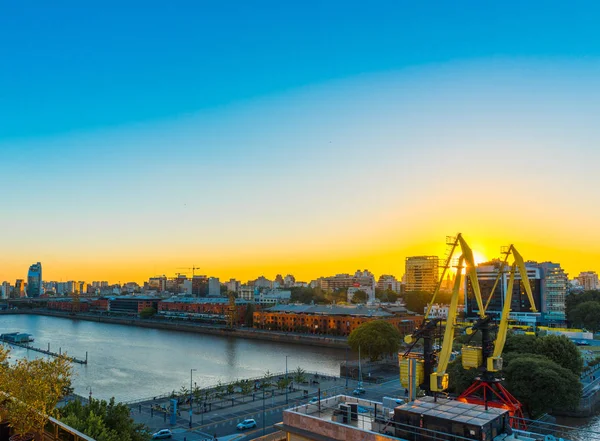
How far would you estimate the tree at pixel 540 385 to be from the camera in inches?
591

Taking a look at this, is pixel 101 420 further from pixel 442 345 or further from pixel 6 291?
pixel 6 291

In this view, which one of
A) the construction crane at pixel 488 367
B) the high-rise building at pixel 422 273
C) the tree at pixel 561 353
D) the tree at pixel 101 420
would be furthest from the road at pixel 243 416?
the high-rise building at pixel 422 273

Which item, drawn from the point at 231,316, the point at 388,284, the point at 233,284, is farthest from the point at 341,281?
the point at 231,316

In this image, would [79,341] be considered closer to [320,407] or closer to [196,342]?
[196,342]

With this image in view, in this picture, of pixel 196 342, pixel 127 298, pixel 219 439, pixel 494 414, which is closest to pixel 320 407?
pixel 494 414

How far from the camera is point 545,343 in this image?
18812 millimetres

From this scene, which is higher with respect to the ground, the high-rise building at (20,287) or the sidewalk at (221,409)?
the high-rise building at (20,287)

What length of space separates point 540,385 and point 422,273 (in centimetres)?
8340

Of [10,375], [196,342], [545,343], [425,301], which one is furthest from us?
[425,301]

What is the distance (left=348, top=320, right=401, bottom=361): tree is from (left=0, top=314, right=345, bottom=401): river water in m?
2.24

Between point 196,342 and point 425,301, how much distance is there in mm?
29184

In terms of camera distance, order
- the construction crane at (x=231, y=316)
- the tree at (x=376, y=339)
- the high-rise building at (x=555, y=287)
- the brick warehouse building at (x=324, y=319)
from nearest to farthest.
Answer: the tree at (x=376, y=339) → the brick warehouse building at (x=324, y=319) → the construction crane at (x=231, y=316) → the high-rise building at (x=555, y=287)

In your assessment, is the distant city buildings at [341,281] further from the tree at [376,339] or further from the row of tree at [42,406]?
the row of tree at [42,406]

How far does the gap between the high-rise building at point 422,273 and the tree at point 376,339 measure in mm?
67260
